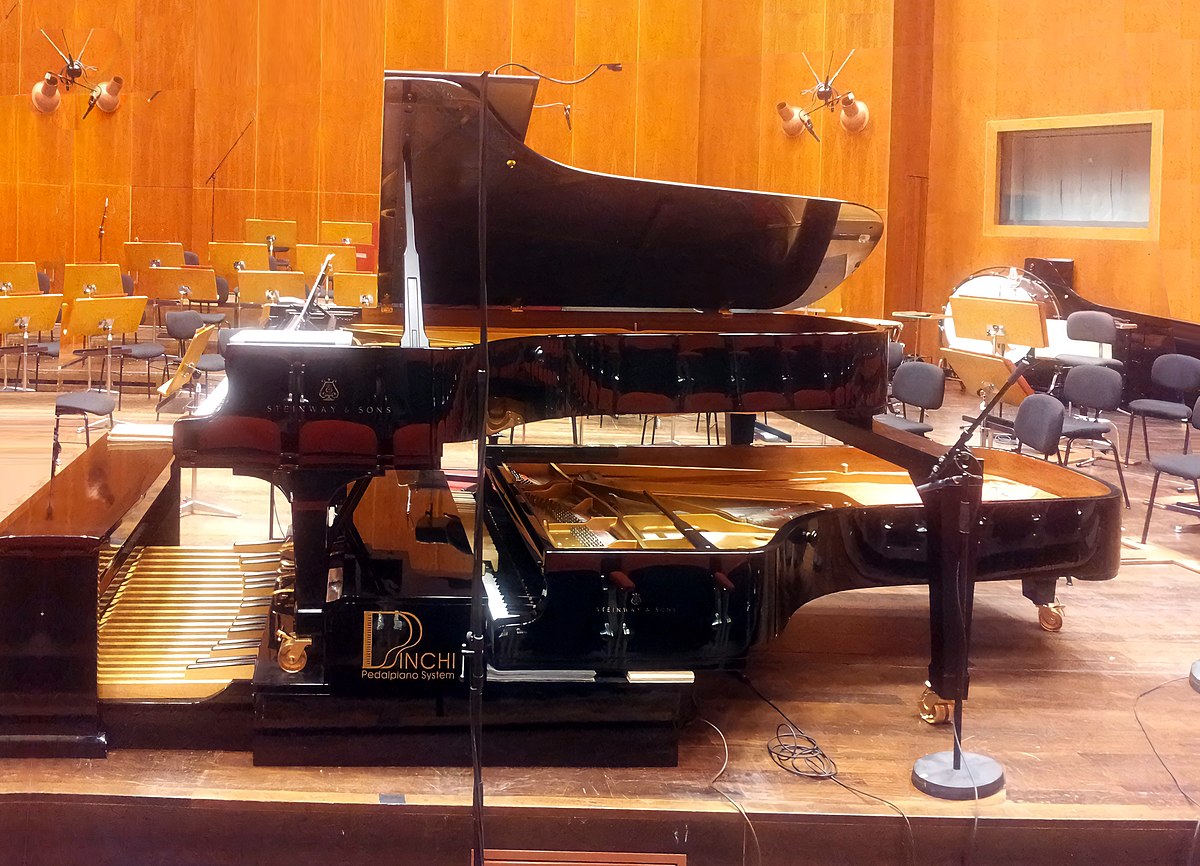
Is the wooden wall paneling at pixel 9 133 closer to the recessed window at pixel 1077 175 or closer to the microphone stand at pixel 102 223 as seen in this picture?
the microphone stand at pixel 102 223

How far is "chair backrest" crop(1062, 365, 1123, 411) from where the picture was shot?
5938 millimetres

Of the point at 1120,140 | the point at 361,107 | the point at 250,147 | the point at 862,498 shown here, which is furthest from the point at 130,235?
the point at 862,498

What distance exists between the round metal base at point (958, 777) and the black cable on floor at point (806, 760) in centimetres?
11

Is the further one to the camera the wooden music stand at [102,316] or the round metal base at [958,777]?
the wooden music stand at [102,316]

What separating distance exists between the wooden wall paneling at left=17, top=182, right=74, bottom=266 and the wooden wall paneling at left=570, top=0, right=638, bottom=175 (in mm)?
5605

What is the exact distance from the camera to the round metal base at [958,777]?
8.46 feet

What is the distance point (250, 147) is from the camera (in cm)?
1288

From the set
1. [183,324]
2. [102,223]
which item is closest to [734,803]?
[183,324]

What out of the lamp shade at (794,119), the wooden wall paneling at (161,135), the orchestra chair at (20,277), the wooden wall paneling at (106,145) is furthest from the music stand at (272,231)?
the lamp shade at (794,119)

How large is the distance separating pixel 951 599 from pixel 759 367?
0.74 m

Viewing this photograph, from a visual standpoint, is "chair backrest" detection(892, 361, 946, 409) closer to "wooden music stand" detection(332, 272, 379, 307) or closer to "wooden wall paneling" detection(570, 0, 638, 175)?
"wooden music stand" detection(332, 272, 379, 307)

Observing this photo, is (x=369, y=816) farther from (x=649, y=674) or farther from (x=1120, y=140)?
(x=1120, y=140)

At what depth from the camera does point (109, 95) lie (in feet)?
41.4

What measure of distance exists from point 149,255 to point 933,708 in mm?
8606
